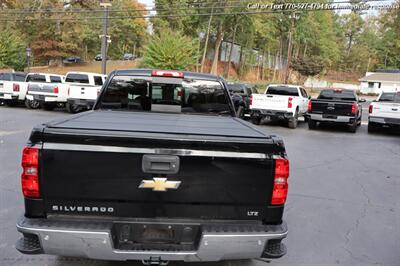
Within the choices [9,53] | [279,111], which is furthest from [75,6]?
[279,111]

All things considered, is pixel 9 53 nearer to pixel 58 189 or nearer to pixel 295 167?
pixel 295 167

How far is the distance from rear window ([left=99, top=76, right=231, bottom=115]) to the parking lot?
898 mm

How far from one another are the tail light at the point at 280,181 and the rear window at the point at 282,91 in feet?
47.0

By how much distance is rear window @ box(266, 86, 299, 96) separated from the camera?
55.7 ft

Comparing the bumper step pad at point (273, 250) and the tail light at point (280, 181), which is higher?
the tail light at point (280, 181)

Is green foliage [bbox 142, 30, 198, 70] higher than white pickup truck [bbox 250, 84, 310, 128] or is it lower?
higher

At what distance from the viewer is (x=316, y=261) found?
13.4 feet

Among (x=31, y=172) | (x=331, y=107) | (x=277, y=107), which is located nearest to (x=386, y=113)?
(x=331, y=107)

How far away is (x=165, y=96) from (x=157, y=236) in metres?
2.69

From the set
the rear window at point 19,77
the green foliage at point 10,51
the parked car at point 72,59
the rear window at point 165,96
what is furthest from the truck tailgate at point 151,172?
the parked car at point 72,59

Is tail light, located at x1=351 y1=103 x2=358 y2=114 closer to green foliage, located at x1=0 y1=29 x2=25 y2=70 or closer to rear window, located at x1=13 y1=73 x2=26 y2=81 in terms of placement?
rear window, located at x1=13 y1=73 x2=26 y2=81

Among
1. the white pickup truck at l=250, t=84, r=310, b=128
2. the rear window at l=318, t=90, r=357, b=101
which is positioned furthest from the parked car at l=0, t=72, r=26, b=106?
the rear window at l=318, t=90, r=357, b=101

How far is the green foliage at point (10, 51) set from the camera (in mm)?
43656

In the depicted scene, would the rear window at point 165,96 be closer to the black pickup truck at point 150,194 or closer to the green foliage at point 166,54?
the black pickup truck at point 150,194
